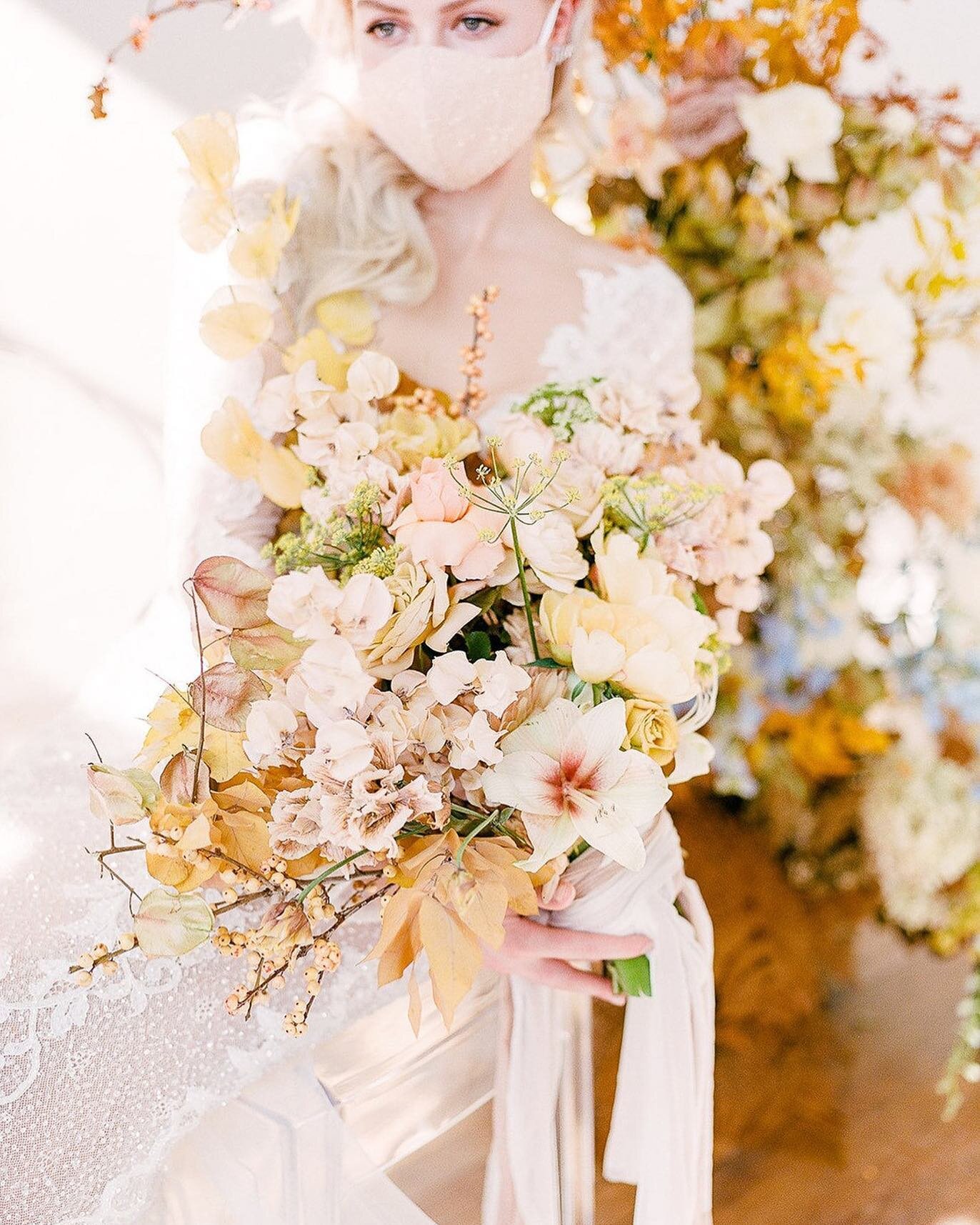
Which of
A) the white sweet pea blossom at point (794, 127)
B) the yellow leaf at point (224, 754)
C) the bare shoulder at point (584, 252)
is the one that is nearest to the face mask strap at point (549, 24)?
the bare shoulder at point (584, 252)

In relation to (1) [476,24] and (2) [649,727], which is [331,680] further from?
(1) [476,24]

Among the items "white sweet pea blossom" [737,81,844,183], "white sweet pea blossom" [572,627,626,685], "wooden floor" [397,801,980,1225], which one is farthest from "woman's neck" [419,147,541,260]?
"wooden floor" [397,801,980,1225]

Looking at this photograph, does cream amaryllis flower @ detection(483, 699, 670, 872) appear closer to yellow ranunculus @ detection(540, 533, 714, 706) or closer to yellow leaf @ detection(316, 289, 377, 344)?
yellow ranunculus @ detection(540, 533, 714, 706)

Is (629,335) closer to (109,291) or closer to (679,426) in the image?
(679,426)

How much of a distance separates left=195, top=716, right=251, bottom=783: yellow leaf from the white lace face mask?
0.70 m

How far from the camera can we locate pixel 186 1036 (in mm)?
962

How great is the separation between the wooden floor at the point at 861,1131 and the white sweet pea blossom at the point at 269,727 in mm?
1326

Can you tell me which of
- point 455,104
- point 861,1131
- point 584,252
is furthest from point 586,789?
point 861,1131

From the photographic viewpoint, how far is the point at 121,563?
4.41ft

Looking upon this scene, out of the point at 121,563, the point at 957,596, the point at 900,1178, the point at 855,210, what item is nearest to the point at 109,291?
the point at 121,563

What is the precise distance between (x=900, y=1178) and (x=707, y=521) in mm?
1500

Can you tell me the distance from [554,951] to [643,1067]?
190 mm

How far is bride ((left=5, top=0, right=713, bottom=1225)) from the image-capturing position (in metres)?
0.94

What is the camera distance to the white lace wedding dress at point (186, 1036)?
2.98 ft
